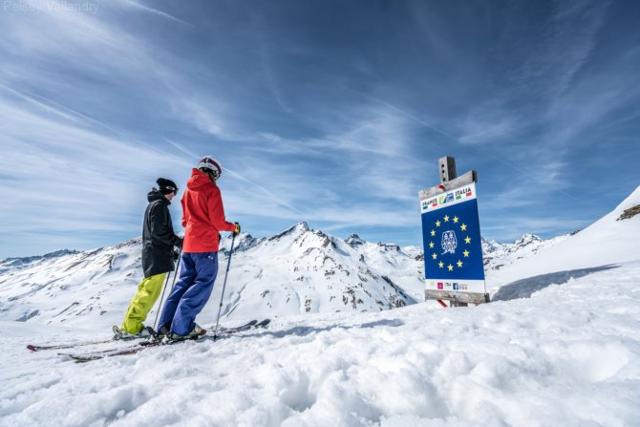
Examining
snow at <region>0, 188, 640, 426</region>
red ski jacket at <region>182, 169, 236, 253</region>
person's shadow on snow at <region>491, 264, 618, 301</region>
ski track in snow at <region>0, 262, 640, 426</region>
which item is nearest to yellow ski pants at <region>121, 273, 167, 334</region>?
red ski jacket at <region>182, 169, 236, 253</region>

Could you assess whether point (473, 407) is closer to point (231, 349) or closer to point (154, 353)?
point (231, 349)

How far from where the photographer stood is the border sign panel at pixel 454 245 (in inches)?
280

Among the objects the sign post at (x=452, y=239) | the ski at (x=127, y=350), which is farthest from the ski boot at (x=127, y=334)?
the sign post at (x=452, y=239)

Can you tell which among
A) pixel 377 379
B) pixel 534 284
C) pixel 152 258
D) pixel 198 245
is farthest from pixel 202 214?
pixel 534 284

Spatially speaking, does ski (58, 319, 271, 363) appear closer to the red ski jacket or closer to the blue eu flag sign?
the red ski jacket

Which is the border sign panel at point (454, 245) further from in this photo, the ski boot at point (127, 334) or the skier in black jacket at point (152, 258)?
the ski boot at point (127, 334)

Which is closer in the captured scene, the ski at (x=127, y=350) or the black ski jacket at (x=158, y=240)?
the ski at (x=127, y=350)

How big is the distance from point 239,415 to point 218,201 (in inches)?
155

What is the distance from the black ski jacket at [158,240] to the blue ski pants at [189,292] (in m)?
0.99

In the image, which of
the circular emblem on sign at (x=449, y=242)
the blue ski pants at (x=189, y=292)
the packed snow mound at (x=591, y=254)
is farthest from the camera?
the packed snow mound at (x=591, y=254)

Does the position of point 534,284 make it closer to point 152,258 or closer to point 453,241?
point 453,241

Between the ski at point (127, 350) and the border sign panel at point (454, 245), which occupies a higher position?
the border sign panel at point (454, 245)

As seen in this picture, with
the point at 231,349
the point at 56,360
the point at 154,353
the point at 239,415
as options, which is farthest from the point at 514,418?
the point at 56,360

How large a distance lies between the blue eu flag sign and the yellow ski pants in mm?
6612
